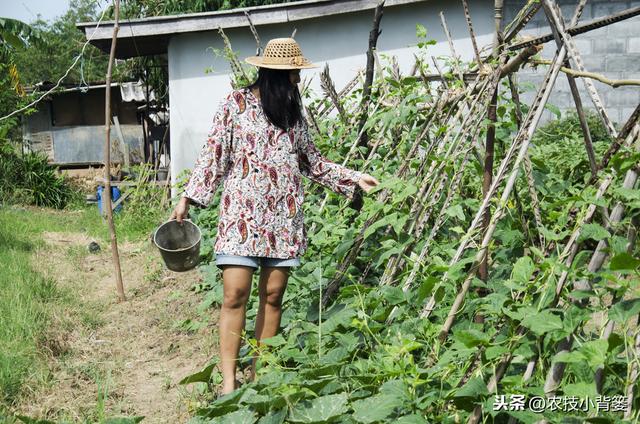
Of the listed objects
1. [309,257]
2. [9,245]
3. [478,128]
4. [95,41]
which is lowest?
[9,245]

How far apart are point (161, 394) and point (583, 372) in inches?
96.2

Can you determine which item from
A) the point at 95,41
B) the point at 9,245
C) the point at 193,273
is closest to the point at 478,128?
the point at 193,273

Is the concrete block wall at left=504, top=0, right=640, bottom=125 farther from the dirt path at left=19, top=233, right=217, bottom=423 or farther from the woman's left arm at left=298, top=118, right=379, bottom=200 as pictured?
the woman's left arm at left=298, top=118, right=379, bottom=200

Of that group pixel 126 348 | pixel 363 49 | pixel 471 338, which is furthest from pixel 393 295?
pixel 363 49

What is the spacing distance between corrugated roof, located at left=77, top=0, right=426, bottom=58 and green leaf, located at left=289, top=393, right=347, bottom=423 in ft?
23.7

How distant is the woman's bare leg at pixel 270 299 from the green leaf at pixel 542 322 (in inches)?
61.2

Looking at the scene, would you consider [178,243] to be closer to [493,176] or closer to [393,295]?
[393,295]

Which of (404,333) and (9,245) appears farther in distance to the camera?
(9,245)

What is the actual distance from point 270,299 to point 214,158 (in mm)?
728

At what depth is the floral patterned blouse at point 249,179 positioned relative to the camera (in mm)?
3656

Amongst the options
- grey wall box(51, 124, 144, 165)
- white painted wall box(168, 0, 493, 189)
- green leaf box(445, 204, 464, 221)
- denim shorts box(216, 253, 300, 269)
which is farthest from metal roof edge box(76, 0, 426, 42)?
grey wall box(51, 124, 144, 165)

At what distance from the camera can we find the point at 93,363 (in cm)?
456

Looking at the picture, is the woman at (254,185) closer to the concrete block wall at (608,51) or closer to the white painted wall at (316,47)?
the white painted wall at (316,47)

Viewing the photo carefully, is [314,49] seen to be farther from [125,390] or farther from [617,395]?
[617,395]
